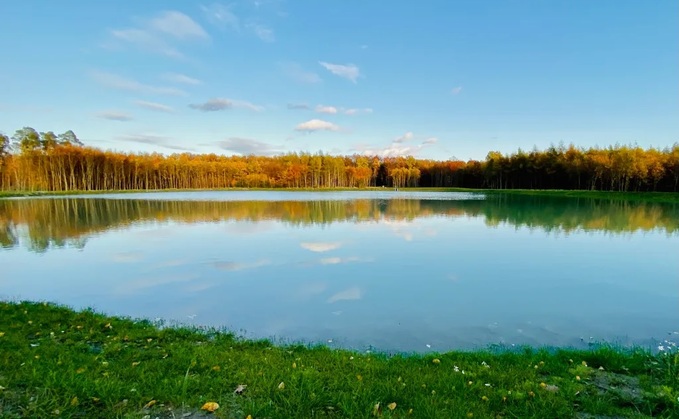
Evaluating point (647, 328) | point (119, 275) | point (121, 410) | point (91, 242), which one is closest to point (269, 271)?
point (119, 275)

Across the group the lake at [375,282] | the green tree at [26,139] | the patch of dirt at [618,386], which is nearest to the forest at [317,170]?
the green tree at [26,139]

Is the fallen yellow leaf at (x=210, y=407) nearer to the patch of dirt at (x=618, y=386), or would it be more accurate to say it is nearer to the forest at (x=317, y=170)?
the patch of dirt at (x=618, y=386)

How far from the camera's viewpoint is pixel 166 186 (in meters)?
101

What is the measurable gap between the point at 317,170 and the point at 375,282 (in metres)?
102

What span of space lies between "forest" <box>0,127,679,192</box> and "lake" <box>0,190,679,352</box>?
5409 centimetres

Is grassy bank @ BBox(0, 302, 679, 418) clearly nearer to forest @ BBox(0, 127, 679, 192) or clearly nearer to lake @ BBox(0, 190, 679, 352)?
lake @ BBox(0, 190, 679, 352)

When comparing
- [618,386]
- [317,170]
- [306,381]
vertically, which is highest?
[317,170]

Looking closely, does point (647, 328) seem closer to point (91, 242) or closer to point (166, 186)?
point (91, 242)

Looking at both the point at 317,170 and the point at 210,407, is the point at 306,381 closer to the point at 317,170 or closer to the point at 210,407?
the point at 210,407

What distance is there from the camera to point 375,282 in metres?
9.88

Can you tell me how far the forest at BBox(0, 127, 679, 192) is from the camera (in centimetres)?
6253

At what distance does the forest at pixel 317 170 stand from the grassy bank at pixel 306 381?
6988cm

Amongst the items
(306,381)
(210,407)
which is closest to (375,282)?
(306,381)

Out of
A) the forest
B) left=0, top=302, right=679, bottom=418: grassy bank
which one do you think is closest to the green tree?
the forest
